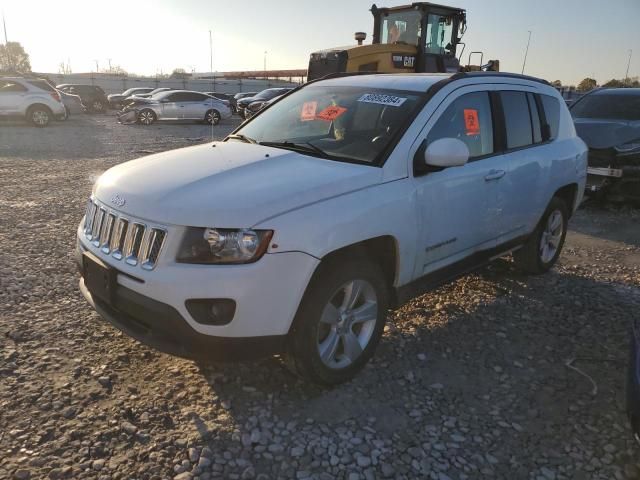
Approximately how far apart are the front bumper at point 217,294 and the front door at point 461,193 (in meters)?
1.08

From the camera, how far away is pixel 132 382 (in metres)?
3.07

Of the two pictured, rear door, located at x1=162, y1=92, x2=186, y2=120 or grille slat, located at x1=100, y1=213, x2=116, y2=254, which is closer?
grille slat, located at x1=100, y1=213, x2=116, y2=254

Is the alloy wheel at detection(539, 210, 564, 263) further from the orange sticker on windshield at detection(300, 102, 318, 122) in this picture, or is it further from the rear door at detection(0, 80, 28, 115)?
the rear door at detection(0, 80, 28, 115)

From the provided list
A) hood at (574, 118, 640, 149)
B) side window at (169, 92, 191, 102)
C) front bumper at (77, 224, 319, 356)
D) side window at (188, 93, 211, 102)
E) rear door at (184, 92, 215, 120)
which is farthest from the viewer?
side window at (188, 93, 211, 102)

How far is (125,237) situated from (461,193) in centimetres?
223

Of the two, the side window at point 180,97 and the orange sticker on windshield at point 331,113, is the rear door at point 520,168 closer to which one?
the orange sticker on windshield at point 331,113

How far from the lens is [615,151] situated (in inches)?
306

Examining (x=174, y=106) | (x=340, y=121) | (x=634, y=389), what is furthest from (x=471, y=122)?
(x=174, y=106)

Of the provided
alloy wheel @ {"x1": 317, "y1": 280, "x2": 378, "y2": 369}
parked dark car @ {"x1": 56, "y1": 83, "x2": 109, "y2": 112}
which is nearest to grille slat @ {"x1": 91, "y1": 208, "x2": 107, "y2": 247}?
alloy wheel @ {"x1": 317, "y1": 280, "x2": 378, "y2": 369}

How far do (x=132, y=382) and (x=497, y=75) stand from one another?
3.63 meters

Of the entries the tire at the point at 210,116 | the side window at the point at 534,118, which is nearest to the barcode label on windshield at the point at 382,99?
the side window at the point at 534,118

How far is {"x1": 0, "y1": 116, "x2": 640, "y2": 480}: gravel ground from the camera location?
2502 millimetres

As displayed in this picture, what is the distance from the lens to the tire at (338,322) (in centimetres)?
275

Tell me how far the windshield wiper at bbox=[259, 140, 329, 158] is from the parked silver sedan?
18.1m
